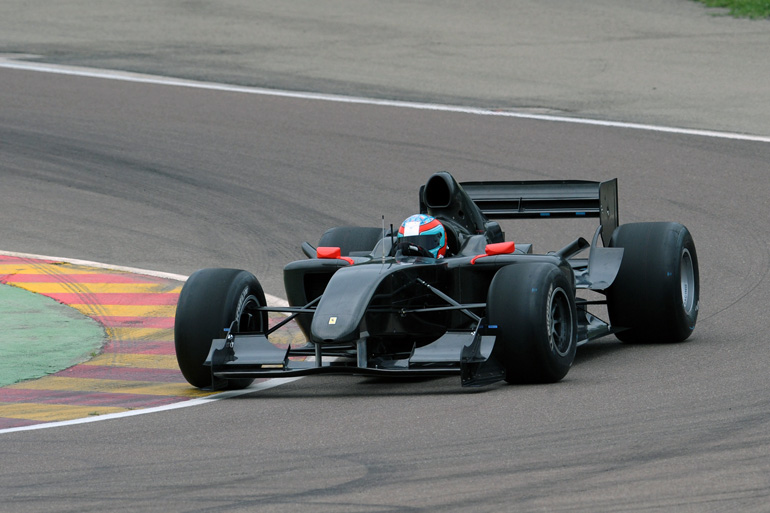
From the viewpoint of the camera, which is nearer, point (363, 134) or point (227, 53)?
A: point (363, 134)

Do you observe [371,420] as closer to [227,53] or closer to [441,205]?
[441,205]

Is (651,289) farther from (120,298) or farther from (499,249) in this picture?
(120,298)

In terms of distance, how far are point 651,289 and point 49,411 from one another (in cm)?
471

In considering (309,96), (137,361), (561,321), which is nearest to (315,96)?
(309,96)

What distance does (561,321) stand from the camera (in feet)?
30.7

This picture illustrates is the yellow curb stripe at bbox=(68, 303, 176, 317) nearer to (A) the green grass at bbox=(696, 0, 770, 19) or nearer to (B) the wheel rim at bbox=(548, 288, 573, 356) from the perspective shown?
(B) the wheel rim at bbox=(548, 288, 573, 356)

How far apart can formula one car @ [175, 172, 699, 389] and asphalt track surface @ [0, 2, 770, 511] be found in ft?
0.73

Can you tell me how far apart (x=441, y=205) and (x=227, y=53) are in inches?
610

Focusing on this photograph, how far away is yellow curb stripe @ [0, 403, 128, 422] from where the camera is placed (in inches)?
335

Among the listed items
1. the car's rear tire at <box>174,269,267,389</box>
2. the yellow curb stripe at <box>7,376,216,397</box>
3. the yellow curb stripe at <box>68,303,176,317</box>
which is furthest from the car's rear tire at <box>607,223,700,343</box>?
the yellow curb stripe at <box>68,303,176,317</box>

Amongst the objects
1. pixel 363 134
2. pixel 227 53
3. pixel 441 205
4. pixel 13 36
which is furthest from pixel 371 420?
pixel 13 36

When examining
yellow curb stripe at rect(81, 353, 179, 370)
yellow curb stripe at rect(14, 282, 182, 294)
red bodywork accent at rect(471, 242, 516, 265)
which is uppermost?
red bodywork accent at rect(471, 242, 516, 265)

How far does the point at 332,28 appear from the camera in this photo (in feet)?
90.5

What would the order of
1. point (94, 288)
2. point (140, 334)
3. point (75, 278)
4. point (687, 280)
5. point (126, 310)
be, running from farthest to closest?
point (75, 278) < point (94, 288) < point (126, 310) < point (140, 334) < point (687, 280)
